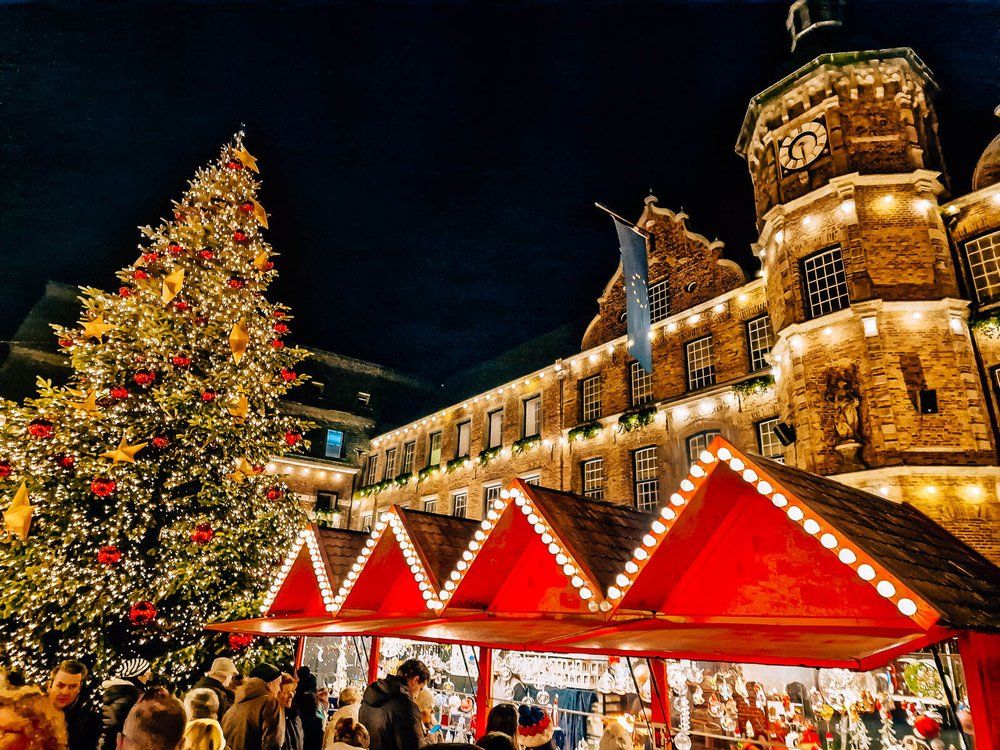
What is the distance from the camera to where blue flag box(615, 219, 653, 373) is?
15.6 metres

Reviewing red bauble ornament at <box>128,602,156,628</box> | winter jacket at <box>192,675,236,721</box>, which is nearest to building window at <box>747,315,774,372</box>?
winter jacket at <box>192,675,236,721</box>

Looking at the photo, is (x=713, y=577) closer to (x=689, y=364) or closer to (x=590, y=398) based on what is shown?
(x=689, y=364)

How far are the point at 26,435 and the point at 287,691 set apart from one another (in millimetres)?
7952

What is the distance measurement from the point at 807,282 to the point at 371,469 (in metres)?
23.9

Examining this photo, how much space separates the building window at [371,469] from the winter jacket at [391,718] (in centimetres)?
2547

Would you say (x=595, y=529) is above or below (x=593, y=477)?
below

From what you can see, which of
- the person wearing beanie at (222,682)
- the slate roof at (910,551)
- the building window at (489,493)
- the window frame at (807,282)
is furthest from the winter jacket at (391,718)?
the building window at (489,493)

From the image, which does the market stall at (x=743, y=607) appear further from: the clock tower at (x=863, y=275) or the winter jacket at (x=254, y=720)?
the clock tower at (x=863, y=275)

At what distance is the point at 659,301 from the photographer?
64.9 feet

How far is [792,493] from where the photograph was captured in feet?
18.2

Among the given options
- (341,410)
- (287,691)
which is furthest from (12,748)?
(341,410)

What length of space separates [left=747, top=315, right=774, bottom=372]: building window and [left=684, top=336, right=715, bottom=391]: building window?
117cm

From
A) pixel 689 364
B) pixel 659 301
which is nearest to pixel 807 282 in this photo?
pixel 689 364

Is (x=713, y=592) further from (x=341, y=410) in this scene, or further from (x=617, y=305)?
(x=341, y=410)
